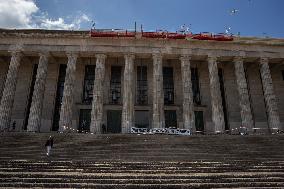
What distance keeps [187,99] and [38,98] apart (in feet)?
47.7

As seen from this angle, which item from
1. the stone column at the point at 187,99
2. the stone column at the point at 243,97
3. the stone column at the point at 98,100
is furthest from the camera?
the stone column at the point at 243,97

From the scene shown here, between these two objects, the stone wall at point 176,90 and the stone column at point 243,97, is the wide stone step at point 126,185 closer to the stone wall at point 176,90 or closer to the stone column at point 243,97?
the stone column at point 243,97

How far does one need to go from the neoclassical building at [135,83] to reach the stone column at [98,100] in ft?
0.31

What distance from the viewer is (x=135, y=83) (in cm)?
3603

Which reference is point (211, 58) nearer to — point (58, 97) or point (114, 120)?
point (114, 120)

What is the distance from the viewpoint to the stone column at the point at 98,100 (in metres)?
30.4

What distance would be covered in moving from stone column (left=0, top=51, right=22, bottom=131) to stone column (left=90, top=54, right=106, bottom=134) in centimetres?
792

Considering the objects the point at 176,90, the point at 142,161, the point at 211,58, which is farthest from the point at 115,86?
the point at 142,161

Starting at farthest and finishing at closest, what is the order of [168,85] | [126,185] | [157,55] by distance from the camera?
[168,85]
[157,55]
[126,185]

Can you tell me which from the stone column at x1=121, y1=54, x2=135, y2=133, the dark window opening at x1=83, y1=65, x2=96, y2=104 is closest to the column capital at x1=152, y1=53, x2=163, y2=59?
the stone column at x1=121, y1=54, x2=135, y2=133

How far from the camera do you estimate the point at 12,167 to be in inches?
674

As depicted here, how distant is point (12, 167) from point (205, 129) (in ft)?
73.6

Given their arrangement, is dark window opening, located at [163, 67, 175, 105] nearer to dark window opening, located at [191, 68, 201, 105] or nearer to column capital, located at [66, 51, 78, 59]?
dark window opening, located at [191, 68, 201, 105]

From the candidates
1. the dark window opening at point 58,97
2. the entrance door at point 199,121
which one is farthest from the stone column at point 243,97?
the dark window opening at point 58,97
